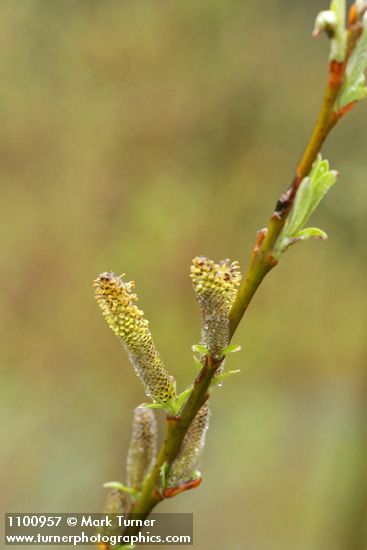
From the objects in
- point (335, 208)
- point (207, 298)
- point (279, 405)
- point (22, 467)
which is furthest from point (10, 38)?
point (207, 298)

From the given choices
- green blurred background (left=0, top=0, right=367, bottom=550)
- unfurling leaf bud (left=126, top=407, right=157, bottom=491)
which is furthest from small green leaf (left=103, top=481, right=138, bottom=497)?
green blurred background (left=0, top=0, right=367, bottom=550)

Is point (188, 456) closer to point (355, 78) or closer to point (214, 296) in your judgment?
point (214, 296)

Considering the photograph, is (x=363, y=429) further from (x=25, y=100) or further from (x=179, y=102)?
(x=25, y=100)

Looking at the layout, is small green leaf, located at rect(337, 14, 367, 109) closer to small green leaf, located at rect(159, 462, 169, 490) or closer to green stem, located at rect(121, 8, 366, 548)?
green stem, located at rect(121, 8, 366, 548)

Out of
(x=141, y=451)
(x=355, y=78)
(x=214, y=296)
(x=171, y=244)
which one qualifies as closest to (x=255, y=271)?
(x=214, y=296)

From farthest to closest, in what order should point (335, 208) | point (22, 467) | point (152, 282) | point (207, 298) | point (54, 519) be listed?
1. point (152, 282)
2. point (22, 467)
3. point (335, 208)
4. point (54, 519)
5. point (207, 298)
